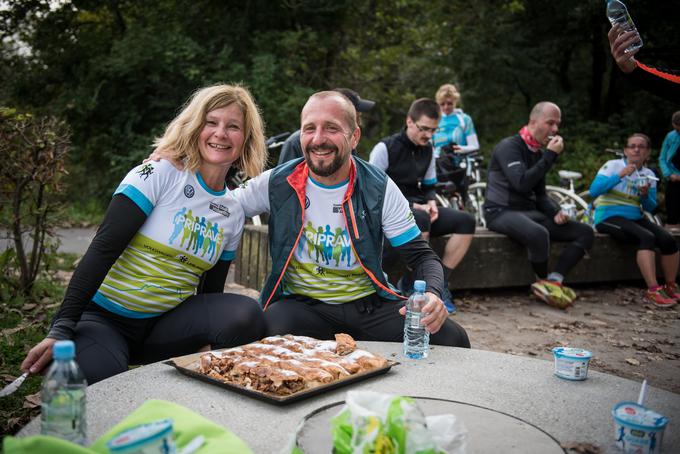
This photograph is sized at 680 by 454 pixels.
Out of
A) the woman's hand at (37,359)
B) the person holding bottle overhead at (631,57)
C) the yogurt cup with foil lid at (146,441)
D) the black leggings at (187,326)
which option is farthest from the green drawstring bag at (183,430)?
the person holding bottle overhead at (631,57)

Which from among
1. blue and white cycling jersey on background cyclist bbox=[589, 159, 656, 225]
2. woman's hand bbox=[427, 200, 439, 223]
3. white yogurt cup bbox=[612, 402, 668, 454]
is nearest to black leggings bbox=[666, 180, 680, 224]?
blue and white cycling jersey on background cyclist bbox=[589, 159, 656, 225]

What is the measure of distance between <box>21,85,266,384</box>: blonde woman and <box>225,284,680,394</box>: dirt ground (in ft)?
8.17

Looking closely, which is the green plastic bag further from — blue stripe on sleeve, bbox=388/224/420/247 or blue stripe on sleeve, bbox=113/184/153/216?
blue stripe on sleeve, bbox=388/224/420/247

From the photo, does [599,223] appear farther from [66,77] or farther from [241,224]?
[66,77]

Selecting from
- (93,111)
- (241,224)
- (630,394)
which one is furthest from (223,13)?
(630,394)

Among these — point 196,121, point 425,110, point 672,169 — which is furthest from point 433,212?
point 672,169

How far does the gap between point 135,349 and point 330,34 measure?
10.9 m

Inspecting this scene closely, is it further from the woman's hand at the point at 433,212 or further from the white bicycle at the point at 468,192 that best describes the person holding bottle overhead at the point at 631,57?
the white bicycle at the point at 468,192

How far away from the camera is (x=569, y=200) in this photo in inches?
361

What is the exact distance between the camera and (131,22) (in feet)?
39.6

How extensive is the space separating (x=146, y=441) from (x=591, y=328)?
479 cm

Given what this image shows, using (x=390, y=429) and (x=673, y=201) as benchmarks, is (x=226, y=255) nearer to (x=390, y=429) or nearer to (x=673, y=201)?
(x=390, y=429)

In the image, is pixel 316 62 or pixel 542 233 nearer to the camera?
pixel 542 233

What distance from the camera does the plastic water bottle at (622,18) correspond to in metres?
2.81
